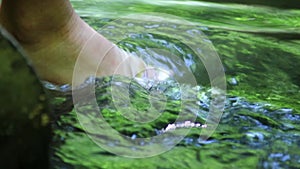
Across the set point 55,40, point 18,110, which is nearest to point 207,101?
point 55,40

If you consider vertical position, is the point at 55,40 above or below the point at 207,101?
above

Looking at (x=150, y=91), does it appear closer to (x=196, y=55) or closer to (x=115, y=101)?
(x=115, y=101)

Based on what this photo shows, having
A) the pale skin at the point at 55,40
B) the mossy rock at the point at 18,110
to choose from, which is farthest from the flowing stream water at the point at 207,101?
the mossy rock at the point at 18,110

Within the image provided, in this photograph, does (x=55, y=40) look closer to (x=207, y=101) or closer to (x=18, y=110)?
(x=207, y=101)

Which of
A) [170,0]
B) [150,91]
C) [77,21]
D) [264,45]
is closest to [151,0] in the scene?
[170,0]

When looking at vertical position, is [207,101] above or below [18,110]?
below

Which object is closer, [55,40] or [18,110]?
[18,110]

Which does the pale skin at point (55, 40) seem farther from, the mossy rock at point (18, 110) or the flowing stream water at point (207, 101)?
the mossy rock at point (18, 110)

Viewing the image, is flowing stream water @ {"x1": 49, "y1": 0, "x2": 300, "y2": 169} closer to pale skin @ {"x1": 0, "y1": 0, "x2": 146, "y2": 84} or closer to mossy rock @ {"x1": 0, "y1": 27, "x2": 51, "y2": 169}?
pale skin @ {"x1": 0, "y1": 0, "x2": 146, "y2": 84}

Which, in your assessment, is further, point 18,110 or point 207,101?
point 207,101
